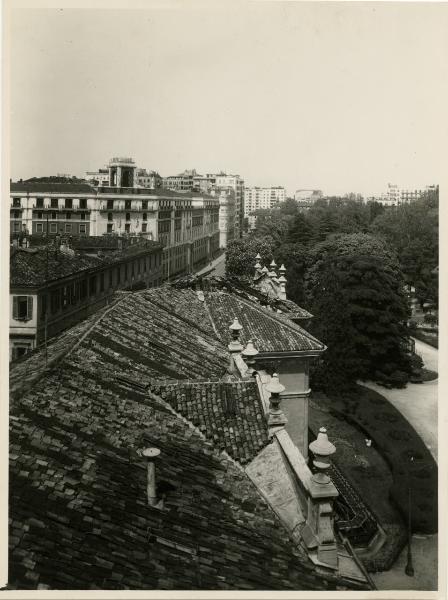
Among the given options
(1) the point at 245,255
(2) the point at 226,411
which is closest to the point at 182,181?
(1) the point at 245,255

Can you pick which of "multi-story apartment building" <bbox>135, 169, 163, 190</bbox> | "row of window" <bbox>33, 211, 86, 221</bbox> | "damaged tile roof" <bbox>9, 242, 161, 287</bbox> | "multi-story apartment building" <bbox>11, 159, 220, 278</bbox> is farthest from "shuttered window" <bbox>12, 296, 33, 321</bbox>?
"multi-story apartment building" <bbox>135, 169, 163, 190</bbox>

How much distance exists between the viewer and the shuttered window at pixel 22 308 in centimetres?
2744

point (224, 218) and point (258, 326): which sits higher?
point (224, 218)

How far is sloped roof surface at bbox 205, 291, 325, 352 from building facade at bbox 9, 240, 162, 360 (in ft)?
28.1

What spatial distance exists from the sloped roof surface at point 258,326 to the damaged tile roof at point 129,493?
12055 millimetres

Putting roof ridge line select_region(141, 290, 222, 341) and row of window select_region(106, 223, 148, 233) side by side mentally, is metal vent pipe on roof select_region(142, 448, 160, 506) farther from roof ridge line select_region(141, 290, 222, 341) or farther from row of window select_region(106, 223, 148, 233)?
row of window select_region(106, 223, 148, 233)

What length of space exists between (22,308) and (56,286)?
17.3ft

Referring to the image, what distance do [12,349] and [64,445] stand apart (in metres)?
21.2

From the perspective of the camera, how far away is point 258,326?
2728 cm

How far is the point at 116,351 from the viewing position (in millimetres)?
15367

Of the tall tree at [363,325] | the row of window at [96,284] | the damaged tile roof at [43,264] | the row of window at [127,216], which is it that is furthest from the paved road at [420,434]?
the row of window at [127,216]

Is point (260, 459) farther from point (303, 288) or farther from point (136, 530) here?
point (303, 288)

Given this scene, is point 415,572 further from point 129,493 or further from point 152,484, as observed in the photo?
point 129,493

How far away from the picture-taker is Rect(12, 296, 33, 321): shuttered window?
27.4 metres
